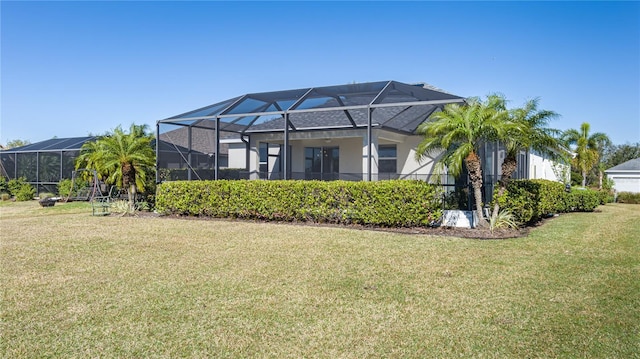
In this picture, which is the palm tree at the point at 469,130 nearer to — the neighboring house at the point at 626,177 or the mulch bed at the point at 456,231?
the mulch bed at the point at 456,231

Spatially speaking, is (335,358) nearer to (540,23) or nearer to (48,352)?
(48,352)

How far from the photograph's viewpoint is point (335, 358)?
360 centimetres

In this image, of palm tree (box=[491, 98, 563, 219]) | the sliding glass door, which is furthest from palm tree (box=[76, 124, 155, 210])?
palm tree (box=[491, 98, 563, 219])

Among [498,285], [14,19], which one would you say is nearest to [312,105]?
[14,19]

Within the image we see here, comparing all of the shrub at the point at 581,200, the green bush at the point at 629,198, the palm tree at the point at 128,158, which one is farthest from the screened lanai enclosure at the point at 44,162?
the green bush at the point at 629,198

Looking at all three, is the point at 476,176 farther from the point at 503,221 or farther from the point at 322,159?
the point at 322,159

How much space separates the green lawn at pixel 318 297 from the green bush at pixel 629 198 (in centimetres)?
2142

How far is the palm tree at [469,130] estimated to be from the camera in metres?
10.3

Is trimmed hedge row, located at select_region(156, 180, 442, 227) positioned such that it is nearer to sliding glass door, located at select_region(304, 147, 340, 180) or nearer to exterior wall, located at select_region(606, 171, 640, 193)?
sliding glass door, located at select_region(304, 147, 340, 180)

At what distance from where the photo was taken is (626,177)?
1240 inches

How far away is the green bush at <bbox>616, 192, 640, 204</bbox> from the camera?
2673 cm

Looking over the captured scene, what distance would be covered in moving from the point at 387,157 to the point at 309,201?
7.80 meters

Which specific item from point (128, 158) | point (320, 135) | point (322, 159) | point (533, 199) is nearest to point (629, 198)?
point (533, 199)

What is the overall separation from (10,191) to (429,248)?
966 inches
